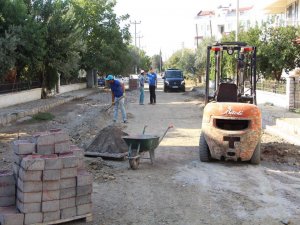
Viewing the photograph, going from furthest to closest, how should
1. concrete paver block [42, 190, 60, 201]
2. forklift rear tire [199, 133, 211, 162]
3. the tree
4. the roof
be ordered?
the tree, the roof, forklift rear tire [199, 133, 211, 162], concrete paver block [42, 190, 60, 201]

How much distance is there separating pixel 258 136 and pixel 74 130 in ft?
23.5

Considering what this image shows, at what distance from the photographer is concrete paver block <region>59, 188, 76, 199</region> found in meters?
5.57

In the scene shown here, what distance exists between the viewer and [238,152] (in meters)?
9.11

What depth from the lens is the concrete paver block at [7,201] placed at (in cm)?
572

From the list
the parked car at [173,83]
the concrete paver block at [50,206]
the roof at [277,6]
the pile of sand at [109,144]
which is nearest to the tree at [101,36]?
the parked car at [173,83]

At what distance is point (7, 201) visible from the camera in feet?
18.9

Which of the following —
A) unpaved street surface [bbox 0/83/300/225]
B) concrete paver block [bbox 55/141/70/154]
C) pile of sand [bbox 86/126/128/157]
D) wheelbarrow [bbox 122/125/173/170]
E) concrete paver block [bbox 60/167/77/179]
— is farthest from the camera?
pile of sand [bbox 86/126/128/157]

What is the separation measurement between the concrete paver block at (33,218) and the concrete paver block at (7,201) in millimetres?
478

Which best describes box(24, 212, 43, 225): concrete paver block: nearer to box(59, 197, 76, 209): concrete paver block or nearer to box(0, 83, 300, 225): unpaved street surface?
box(59, 197, 76, 209): concrete paver block

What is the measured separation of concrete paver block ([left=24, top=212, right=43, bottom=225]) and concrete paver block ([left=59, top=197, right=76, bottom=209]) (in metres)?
0.27

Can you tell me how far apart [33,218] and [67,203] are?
1.48ft

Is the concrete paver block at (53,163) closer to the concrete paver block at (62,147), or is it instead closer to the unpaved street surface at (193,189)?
the concrete paver block at (62,147)

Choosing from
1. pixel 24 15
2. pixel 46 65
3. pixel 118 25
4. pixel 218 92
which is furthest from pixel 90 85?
pixel 218 92

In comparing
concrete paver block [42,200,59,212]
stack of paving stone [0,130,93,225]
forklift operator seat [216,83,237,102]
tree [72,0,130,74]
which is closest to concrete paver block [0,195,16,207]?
stack of paving stone [0,130,93,225]
